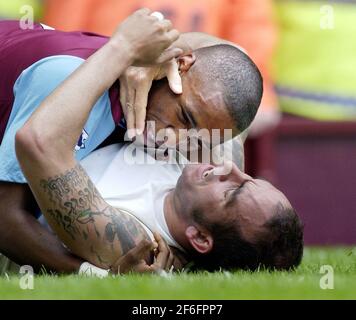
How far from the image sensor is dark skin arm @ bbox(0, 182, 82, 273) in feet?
21.4

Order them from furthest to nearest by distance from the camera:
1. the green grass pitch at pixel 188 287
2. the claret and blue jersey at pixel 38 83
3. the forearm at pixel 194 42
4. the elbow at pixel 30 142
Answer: the forearm at pixel 194 42 → the claret and blue jersey at pixel 38 83 → the elbow at pixel 30 142 → the green grass pitch at pixel 188 287

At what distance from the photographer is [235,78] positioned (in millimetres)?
6867

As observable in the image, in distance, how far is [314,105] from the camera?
36.9 ft

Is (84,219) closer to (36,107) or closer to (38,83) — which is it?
(36,107)

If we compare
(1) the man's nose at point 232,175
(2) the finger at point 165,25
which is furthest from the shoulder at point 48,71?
(1) the man's nose at point 232,175

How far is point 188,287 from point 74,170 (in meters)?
0.86

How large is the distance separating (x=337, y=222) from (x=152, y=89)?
4.71m

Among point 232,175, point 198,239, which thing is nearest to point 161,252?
point 198,239

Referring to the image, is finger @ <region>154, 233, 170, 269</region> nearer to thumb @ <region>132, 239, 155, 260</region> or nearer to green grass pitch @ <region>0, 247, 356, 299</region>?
thumb @ <region>132, 239, 155, 260</region>

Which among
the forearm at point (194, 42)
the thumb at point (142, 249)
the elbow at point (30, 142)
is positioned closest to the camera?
the elbow at point (30, 142)

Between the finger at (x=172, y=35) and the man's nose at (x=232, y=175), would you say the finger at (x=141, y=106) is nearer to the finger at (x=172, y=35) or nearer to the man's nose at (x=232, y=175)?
the finger at (x=172, y=35)

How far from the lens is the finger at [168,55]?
6789 millimetres

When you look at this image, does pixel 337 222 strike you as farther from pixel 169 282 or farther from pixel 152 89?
pixel 169 282
